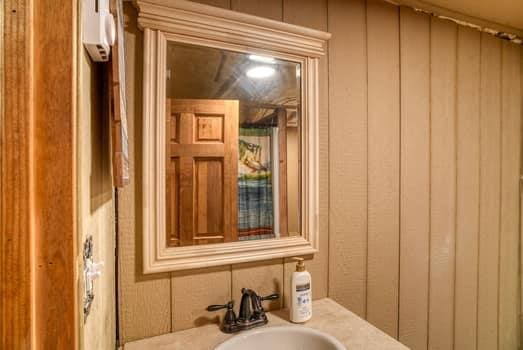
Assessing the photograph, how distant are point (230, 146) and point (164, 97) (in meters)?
0.27

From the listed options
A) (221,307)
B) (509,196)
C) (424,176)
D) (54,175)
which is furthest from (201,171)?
(509,196)

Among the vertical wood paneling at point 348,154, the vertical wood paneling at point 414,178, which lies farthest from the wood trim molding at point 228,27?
the vertical wood paneling at point 414,178

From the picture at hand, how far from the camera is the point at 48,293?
0.31m

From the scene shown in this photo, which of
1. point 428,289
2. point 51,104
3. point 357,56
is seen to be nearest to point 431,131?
point 357,56

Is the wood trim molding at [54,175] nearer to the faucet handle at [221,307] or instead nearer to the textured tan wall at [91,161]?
the textured tan wall at [91,161]

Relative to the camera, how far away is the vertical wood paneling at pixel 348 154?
4.19 ft

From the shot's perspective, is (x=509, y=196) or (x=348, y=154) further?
(x=509, y=196)

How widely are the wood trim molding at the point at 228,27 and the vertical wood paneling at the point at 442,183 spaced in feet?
2.20

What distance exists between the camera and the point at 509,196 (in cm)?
173

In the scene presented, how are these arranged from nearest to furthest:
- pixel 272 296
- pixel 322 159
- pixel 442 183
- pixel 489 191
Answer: pixel 272 296, pixel 322 159, pixel 442 183, pixel 489 191

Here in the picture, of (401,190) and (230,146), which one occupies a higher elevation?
(230,146)

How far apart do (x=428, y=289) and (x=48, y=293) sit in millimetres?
1604

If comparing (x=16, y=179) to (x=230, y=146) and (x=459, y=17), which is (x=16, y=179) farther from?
(x=459, y=17)

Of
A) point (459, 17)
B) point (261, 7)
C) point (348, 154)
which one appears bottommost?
point (348, 154)
